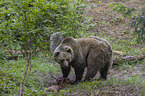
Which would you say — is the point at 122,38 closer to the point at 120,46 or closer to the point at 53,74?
the point at 120,46

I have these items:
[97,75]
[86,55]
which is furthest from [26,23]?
[97,75]

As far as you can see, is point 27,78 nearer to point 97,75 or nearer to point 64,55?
point 64,55

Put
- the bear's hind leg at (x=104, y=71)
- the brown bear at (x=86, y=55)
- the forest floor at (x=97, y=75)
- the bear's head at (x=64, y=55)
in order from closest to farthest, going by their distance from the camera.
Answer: the forest floor at (x=97, y=75) < the bear's head at (x=64, y=55) < the brown bear at (x=86, y=55) < the bear's hind leg at (x=104, y=71)

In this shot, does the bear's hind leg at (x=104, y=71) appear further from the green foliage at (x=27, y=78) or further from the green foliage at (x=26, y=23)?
the green foliage at (x=26, y=23)

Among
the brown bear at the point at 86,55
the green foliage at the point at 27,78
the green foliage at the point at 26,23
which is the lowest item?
the green foliage at the point at 27,78

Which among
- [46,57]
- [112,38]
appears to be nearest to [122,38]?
[112,38]

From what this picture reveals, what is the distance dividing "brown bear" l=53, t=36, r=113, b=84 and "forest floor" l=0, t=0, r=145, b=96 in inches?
18.5

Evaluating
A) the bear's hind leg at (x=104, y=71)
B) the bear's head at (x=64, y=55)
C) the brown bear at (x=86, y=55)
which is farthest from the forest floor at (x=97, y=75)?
Result: the bear's head at (x=64, y=55)

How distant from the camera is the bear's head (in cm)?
600

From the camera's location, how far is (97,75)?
7.75 metres

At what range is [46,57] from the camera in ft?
29.9

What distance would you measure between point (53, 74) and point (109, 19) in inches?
333

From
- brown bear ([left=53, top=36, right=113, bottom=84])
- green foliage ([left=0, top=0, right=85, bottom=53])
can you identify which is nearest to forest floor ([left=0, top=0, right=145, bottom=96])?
brown bear ([left=53, top=36, right=113, bottom=84])

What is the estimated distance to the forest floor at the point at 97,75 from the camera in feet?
17.1
